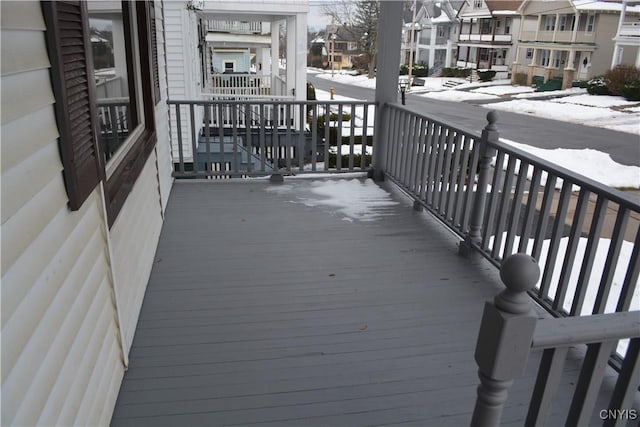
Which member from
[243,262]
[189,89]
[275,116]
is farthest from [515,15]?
[243,262]

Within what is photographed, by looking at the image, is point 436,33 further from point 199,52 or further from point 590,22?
point 199,52

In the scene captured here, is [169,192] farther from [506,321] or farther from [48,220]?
[506,321]

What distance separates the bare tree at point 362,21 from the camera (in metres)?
41.4

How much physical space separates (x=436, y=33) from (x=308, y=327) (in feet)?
148

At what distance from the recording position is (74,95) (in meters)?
1.59

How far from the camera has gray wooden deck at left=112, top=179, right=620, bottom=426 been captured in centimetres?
211

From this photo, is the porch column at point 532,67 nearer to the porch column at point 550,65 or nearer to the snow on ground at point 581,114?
the porch column at point 550,65

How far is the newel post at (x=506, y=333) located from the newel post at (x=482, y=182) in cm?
237

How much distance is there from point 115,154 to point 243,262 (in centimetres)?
122

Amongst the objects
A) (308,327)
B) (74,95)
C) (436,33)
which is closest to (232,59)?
(436,33)

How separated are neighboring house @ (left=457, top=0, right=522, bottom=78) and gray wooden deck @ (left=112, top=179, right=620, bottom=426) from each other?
1370 inches

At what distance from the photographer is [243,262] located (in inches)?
136

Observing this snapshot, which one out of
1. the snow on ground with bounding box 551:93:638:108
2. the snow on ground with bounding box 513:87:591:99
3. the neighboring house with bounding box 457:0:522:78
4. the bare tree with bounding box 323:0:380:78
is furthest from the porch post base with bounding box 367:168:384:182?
the bare tree with bounding box 323:0:380:78

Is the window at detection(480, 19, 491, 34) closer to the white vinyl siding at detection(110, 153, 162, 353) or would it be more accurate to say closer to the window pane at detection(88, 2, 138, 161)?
the white vinyl siding at detection(110, 153, 162, 353)
